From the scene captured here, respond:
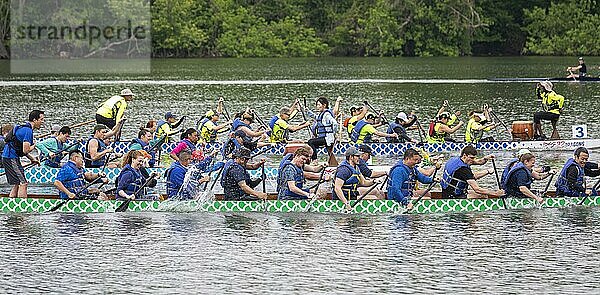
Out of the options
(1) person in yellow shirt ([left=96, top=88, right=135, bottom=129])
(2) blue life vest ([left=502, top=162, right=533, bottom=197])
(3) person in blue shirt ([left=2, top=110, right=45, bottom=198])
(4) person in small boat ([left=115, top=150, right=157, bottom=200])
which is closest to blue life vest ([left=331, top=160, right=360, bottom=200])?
(2) blue life vest ([left=502, top=162, right=533, bottom=197])

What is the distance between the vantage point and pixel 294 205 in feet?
65.4

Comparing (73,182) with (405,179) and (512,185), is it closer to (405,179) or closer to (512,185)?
(405,179)

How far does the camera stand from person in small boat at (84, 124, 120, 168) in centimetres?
2344

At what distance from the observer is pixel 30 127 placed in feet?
67.7

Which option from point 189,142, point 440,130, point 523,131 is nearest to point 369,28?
point 523,131

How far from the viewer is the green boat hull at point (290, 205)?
1994cm

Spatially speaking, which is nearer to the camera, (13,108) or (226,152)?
(226,152)

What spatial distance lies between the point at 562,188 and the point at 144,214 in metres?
6.80

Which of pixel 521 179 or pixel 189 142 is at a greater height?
pixel 189 142

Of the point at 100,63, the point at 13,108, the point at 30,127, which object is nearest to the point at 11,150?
the point at 30,127

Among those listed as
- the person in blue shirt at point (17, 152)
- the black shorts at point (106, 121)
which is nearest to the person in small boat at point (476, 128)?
the black shorts at point (106, 121)

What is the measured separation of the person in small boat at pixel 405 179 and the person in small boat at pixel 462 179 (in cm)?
31

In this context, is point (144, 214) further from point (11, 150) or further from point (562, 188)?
point (562, 188)

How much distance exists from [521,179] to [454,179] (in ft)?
3.53
